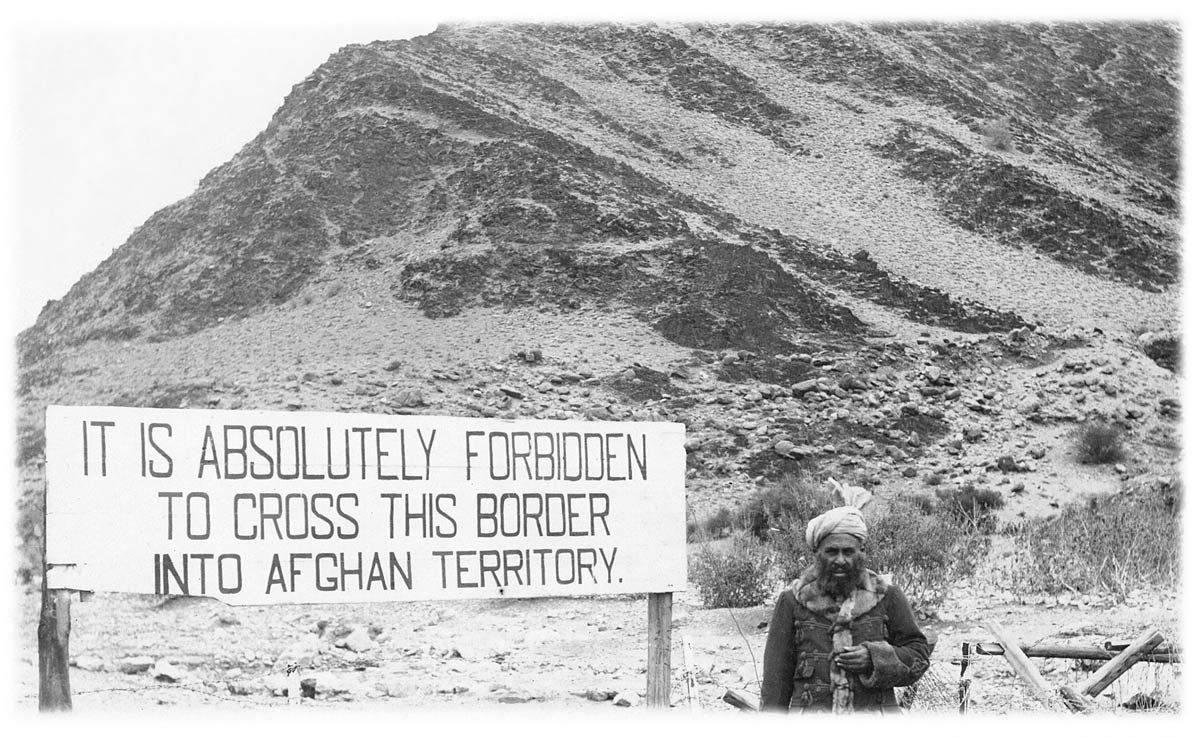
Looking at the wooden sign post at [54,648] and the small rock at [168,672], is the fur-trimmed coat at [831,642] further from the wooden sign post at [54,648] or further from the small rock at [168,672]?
the small rock at [168,672]

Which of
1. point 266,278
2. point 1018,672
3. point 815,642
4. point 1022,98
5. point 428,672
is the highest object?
point 1022,98

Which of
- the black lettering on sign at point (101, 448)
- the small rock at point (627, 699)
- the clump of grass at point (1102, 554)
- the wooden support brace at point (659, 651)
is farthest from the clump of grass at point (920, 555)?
the black lettering on sign at point (101, 448)

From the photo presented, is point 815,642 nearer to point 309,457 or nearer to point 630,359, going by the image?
point 309,457

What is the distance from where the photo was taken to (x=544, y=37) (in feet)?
143

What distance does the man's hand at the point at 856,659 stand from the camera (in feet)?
14.9

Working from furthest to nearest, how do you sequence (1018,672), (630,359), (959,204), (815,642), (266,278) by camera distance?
1. (959,204)
2. (266,278)
3. (630,359)
4. (1018,672)
5. (815,642)

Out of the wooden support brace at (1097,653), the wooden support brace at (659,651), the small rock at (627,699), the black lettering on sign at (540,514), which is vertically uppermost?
the black lettering on sign at (540,514)

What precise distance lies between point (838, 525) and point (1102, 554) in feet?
32.2

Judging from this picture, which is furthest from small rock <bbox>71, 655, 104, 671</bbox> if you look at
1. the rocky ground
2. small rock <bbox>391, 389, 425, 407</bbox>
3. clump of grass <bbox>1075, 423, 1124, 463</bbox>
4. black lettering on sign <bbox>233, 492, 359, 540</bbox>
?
clump of grass <bbox>1075, 423, 1124, 463</bbox>

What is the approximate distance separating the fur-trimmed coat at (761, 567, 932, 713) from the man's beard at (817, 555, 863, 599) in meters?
0.02

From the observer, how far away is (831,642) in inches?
183

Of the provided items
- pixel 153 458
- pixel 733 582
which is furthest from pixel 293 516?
pixel 733 582

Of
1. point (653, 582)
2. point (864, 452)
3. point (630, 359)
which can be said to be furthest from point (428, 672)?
point (630, 359)

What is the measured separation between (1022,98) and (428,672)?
3831 centimetres
